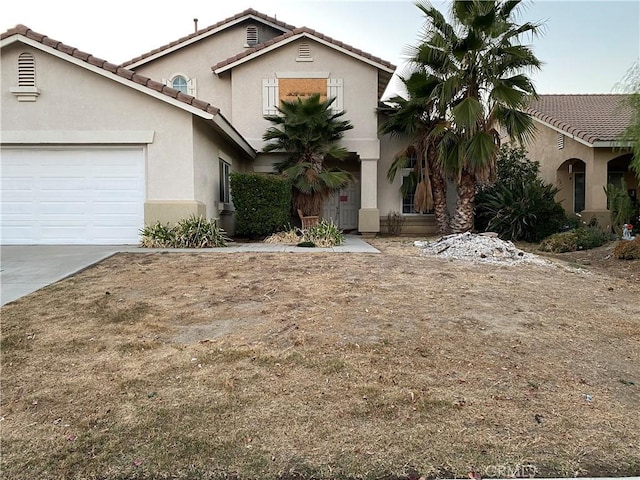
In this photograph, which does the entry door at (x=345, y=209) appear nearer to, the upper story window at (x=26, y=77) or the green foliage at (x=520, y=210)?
the green foliage at (x=520, y=210)

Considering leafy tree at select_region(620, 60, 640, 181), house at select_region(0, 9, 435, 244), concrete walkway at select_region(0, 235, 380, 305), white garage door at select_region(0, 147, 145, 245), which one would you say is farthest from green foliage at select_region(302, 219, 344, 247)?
leafy tree at select_region(620, 60, 640, 181)

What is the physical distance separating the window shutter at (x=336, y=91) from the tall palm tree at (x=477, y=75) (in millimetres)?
2820

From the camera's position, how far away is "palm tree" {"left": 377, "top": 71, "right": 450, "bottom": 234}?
13.4m

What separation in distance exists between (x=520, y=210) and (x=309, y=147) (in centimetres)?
690

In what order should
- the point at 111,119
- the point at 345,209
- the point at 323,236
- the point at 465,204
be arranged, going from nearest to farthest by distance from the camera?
the point at 111,119 → the point at 323,236 → the point at 465,204 → the point at 345,209

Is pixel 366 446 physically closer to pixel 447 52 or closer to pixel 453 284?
pixel 453 284

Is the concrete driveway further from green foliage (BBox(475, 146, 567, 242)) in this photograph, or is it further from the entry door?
green foliage (BBox(475, 146, 567, 242))

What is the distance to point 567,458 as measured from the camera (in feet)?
7.44

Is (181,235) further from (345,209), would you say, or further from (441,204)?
(441,204)

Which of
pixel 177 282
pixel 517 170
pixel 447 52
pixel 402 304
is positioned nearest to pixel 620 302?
pixel 402 304

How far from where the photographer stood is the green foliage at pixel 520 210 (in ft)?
42.4

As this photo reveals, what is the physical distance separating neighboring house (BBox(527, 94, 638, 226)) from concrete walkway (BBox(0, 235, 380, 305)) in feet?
33.5

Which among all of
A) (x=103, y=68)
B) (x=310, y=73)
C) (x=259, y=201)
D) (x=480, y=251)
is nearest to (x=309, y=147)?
(x=259, y=201)

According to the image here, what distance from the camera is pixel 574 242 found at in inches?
448
